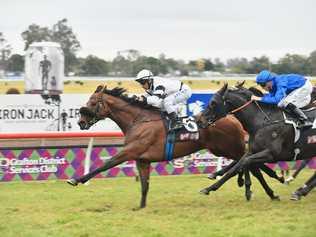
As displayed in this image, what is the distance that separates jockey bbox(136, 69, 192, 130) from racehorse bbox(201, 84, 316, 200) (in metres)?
0.74

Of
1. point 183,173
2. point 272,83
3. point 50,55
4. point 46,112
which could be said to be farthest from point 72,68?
point 272,83

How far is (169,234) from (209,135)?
2.95 meters

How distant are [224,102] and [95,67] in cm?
5102

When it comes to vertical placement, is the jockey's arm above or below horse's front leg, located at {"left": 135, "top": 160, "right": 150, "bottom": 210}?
above

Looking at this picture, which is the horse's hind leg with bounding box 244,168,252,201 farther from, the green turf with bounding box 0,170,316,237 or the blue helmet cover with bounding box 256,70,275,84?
the blue helmet cover with bounding box 256,70,275,84

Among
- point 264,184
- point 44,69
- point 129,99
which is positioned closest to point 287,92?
point 264,184

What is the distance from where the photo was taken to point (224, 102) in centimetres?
892

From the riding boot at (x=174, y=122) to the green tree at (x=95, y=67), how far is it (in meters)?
48.8

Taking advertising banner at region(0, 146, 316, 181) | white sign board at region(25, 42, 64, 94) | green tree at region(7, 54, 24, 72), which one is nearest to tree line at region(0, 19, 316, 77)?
green tree at region(7, 54, 24, 72)

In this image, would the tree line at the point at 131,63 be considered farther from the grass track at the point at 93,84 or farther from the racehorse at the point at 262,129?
the racehorse at the point at 262,129

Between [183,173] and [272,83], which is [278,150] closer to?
[272,83]

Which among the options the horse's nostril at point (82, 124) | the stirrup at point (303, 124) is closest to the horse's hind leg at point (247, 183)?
the stirrup at point (303, 124)

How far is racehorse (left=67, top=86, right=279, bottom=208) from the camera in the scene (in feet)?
29.8

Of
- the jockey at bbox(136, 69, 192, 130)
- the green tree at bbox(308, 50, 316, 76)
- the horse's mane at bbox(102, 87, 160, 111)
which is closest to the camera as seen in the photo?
the jockey at bbox(136, 69, 192, 130)
